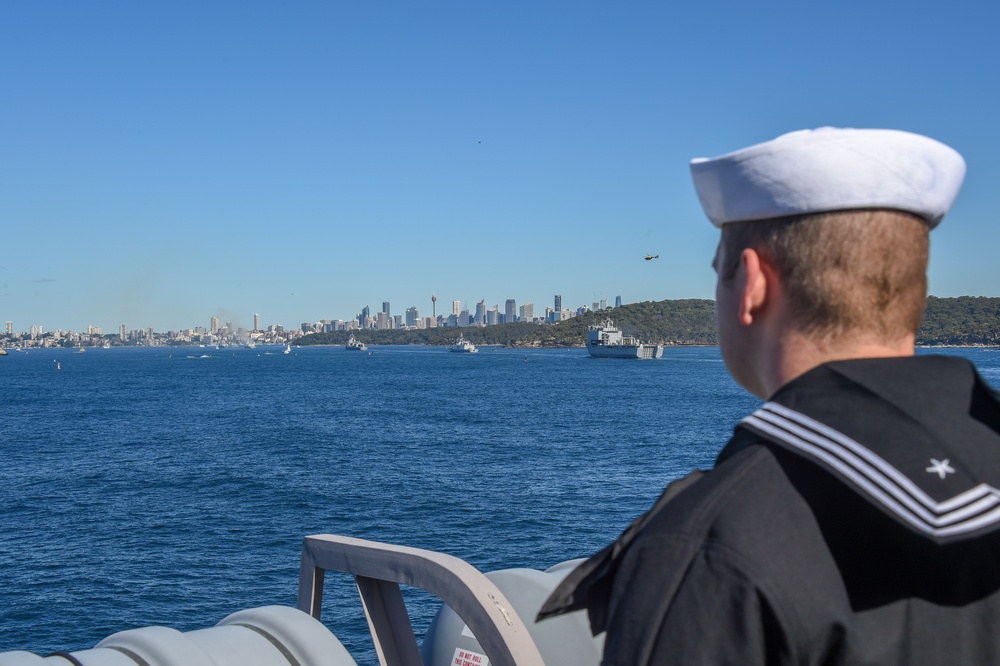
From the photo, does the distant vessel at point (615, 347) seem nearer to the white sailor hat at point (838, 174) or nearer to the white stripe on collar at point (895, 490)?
the white sailor hat at point (838, 174)

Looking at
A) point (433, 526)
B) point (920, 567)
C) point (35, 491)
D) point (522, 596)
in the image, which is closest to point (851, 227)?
point (920, 567)

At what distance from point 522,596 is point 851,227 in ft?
11.9

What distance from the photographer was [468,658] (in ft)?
17.0

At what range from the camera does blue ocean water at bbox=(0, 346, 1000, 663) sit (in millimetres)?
Answer: 24500

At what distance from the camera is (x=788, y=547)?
3.81 feet

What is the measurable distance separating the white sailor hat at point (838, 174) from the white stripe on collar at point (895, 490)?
33cm

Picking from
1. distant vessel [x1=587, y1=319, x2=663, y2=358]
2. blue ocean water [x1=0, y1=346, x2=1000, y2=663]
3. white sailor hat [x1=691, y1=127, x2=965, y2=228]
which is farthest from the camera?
distant vessel [x1=587, y1=319, x2=663, y2=358]

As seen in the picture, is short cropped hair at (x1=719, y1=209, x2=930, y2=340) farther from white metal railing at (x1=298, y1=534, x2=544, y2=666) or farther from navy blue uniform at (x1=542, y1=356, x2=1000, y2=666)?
white metal railing at (x1=298, y1=534, x2=544, y2=666)

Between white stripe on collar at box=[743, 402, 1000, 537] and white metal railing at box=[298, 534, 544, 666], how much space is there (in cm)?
196

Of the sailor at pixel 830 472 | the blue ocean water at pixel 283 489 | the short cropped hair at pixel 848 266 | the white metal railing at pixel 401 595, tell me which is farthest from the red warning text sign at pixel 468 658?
the blue ocean water at pixel 283 489

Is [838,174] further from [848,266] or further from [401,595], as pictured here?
[401,595]

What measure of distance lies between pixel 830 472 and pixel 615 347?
171 metres

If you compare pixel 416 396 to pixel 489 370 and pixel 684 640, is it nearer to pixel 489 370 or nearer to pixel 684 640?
pixel 489 370

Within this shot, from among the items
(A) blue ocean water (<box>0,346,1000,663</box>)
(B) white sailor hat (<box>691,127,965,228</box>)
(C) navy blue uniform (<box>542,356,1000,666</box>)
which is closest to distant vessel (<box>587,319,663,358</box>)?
(A) blue ocean water (<box>0,346,1000,663</box>)
